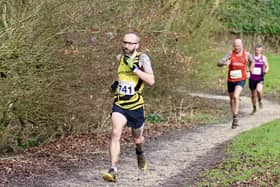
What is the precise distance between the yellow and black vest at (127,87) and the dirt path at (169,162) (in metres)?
1.12

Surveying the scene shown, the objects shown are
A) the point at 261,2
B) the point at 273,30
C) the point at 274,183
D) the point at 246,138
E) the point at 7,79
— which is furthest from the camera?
the point at 261,2

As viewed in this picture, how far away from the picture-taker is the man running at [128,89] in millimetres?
9156

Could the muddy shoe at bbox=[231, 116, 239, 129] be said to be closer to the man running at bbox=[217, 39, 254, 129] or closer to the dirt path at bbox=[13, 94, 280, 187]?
the dirt path at bbox=[13, 94, 280, 187]

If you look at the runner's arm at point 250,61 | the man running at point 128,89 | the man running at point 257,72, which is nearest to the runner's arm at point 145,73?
the man running at point 128,89

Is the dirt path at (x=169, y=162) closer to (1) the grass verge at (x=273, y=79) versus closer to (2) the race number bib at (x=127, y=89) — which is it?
(2) the race number bib at (x=127, y=89)

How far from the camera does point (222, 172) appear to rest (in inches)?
377

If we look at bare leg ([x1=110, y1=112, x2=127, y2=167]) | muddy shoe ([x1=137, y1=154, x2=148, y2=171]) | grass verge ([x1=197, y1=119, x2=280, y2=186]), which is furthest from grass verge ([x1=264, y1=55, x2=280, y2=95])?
bare leg ([x1=110, y1=112, x2=127, y2=167])

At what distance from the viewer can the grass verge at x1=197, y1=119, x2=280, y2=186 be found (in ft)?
28.8

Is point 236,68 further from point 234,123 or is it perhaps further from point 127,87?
point 127,87

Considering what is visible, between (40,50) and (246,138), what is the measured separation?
4494mm

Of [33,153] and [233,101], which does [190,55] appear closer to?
[233,101]

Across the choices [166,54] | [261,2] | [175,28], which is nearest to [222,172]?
[166,54]

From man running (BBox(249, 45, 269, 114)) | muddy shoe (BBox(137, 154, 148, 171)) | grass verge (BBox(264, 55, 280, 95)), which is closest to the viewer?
muddy shoe (BBox(137, 154, 148, 171))

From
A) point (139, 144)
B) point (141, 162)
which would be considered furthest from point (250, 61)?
point (139, 144)
